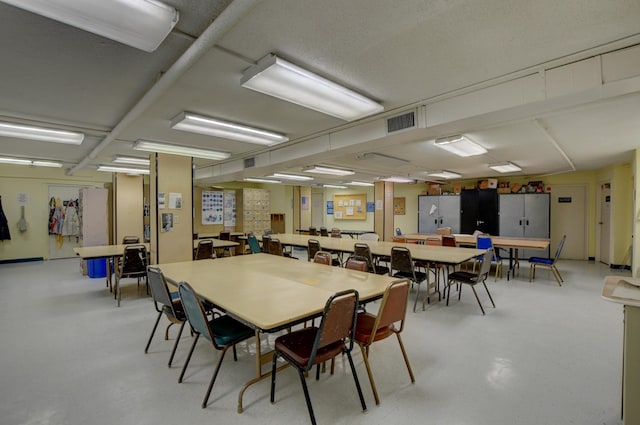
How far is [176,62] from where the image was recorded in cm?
230

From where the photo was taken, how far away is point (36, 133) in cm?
418

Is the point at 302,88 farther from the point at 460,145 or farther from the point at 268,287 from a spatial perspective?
the point at 460,145

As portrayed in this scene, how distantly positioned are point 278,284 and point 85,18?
88.4 inches

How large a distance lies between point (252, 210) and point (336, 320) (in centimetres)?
973

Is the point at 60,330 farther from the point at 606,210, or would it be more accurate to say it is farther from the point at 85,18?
the point at 606,210

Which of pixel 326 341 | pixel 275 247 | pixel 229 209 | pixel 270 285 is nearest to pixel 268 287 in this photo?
pixel 270 285

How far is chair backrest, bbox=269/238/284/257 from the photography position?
5.73 m

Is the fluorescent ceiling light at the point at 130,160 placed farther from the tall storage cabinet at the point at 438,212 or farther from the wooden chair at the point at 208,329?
the tall storage cabinet at the point at 438,212

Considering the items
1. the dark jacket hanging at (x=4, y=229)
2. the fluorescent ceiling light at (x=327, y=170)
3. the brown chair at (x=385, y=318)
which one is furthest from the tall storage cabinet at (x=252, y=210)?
the brown chair at (x=385, y=318)

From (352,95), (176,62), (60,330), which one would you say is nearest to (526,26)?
(352,95)

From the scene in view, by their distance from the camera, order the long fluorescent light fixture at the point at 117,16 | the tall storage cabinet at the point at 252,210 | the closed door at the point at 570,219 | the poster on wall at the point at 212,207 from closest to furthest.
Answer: the long fluorescent light fixture at the point at 117,16, the closed door at the point at 570,219, the poster on wall at the point at 212,207, the tall storage cabinet at the point at 252,210

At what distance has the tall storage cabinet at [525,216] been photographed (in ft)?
28.0

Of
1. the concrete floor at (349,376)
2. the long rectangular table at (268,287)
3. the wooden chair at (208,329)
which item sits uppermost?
the long rectangular table at (268,287)

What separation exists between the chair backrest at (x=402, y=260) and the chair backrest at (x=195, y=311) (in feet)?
9.74
